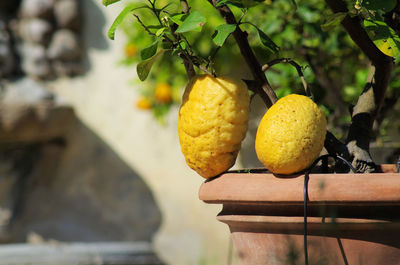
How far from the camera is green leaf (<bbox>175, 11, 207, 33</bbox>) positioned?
0.82 m

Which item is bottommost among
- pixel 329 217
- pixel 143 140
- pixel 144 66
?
pixel 143 140

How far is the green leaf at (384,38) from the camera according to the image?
88 cm

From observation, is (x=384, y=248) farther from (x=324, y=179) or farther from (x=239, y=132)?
(x=239, y=132)

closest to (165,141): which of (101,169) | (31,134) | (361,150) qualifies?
(101,169)

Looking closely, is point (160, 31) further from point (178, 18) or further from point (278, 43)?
point (278, 43)

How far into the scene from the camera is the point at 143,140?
3242mm

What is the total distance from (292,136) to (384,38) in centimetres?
22

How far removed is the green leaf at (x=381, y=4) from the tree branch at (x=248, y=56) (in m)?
0.20

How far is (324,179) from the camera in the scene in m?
0.79

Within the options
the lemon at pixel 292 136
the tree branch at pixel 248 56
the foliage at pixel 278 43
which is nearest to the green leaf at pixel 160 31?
the foliage at pixel 278 43

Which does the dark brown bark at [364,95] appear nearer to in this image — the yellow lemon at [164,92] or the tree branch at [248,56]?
the tree branch at [248,56]

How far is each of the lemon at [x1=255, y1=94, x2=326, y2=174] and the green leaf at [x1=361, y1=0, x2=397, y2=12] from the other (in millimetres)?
184

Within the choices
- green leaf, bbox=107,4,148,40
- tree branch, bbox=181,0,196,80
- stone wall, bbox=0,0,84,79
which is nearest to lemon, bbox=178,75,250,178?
tree branch, bbox=181,0,196,80

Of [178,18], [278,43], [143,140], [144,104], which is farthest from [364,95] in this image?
[143,140]
